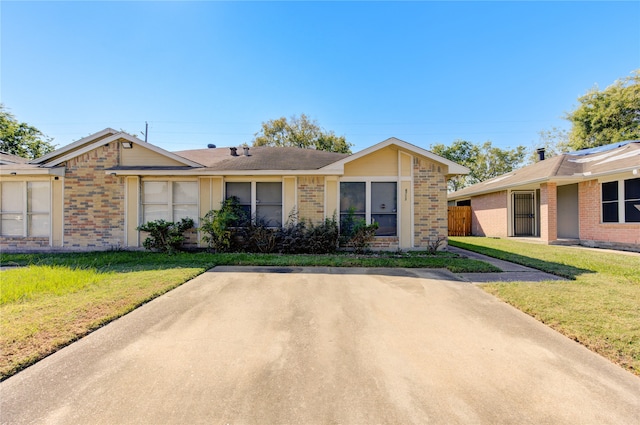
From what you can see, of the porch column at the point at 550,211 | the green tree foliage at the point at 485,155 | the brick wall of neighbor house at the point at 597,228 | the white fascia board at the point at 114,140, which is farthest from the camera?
the green tree foliage at the point at 485,155

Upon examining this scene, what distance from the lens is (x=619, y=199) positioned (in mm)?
10164

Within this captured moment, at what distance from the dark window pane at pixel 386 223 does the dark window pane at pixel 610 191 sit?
28.9 ft

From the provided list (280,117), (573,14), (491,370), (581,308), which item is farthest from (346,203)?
(280,117)

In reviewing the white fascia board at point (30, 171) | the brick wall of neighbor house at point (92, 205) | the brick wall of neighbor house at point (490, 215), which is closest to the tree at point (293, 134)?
the brick wall of neighbor house at point (490, 215)

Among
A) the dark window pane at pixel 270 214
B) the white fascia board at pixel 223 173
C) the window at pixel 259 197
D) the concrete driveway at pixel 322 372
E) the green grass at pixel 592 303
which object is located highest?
the white fascia board at pixel 223 173

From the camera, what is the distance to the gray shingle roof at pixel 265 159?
9.49 meters

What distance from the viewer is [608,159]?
1161cm

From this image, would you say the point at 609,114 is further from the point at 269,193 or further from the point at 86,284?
the point at 86,284

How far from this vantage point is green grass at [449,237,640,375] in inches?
120

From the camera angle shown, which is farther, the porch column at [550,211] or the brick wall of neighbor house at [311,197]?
the porch column at [550,211]

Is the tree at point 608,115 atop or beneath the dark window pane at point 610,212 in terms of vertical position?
atop

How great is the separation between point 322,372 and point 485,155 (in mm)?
37150

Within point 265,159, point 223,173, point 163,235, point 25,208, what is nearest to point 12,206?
point 25,208

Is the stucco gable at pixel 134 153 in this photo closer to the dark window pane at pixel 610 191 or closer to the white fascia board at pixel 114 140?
the white fascia board at pixel 114 140
